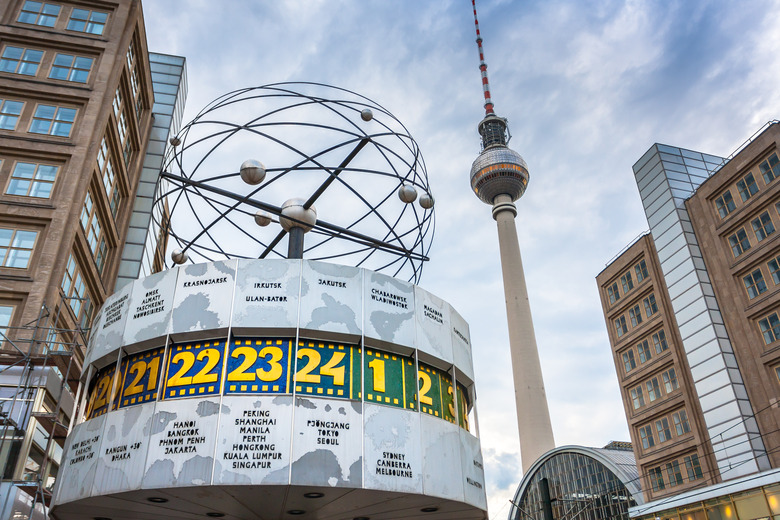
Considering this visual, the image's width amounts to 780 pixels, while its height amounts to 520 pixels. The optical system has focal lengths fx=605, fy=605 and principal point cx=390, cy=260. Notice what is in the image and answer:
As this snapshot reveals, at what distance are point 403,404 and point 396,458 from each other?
4.88 feet

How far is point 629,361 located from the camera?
53.6 meters

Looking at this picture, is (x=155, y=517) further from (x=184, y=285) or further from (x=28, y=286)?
(x=28, y=286)

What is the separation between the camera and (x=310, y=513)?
53.8 ft

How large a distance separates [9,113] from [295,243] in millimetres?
22166

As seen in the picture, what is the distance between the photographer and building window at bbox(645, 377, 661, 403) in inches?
1946

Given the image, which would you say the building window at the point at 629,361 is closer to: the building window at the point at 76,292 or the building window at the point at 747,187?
the building window at the point at 747,187

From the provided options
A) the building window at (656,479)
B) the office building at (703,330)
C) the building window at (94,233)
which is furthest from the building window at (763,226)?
the building window at (94,233)

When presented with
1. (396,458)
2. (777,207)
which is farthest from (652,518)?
(396,458)

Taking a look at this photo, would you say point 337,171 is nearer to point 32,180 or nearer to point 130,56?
point 32,180

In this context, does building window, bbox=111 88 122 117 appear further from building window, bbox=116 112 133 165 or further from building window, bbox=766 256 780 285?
building window, bbox=766 256 780 285

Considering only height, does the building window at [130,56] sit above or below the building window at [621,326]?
above

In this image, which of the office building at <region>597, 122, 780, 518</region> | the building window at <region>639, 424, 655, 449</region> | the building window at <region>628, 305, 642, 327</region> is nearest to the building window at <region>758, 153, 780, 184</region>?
the office building at <region>597, 122, 780, 518</region>

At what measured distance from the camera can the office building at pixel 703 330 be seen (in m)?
38.9

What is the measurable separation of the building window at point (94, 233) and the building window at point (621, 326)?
43.1m
